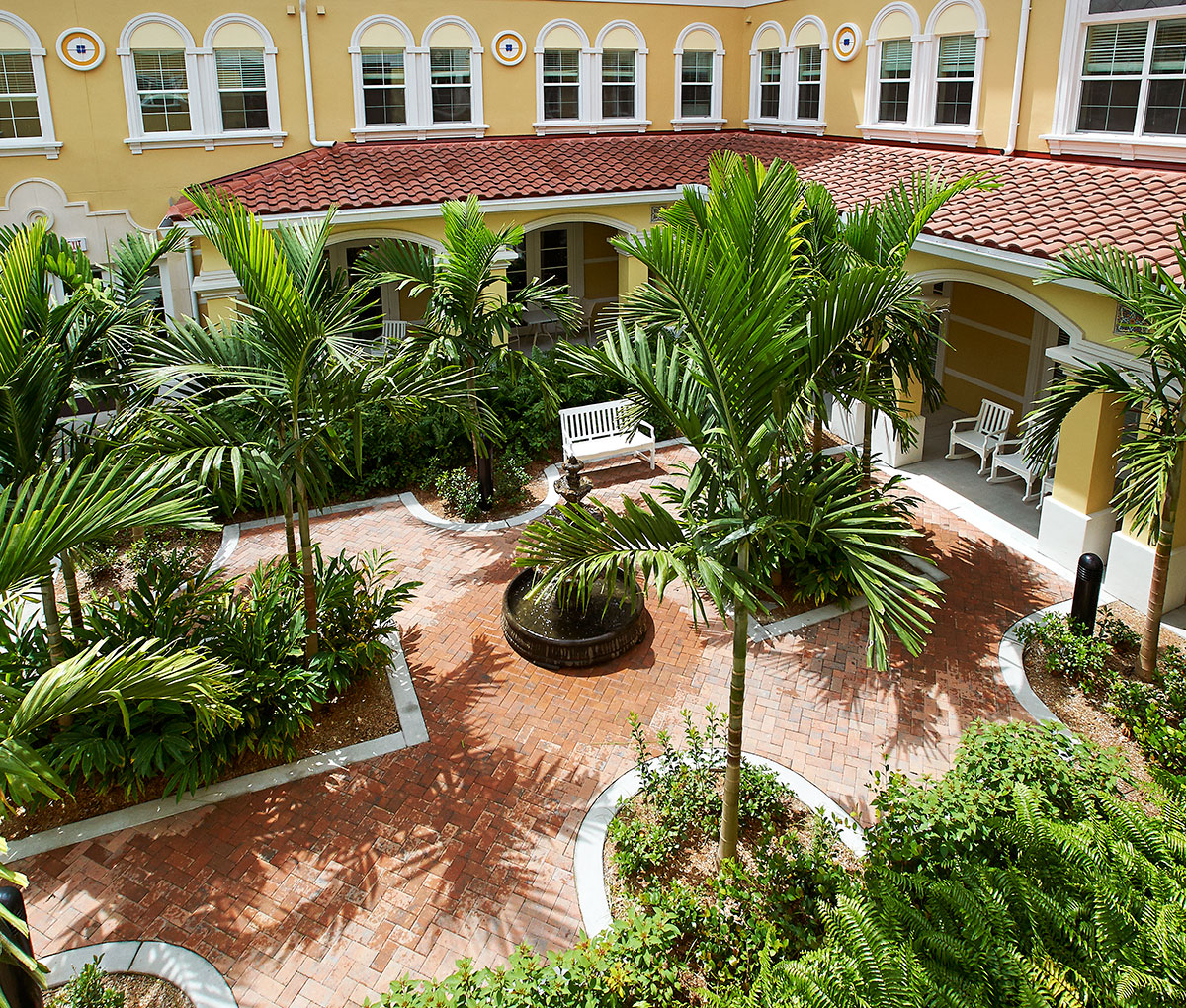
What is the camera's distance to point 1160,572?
7879 millimetres

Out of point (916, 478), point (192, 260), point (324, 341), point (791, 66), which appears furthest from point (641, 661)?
point (791, 66)

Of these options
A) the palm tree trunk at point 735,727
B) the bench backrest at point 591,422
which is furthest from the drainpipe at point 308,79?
the palm tree trunk at point 735,727

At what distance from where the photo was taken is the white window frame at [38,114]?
1462 centimetres

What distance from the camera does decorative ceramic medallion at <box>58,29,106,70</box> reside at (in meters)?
14.9

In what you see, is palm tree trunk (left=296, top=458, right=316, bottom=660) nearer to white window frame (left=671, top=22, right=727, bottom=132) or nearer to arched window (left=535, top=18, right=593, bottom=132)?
arched window (left=535, top=18, right=593, bottom=132)

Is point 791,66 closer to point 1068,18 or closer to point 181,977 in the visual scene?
point 1068,18

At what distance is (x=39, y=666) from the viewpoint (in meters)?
7.27

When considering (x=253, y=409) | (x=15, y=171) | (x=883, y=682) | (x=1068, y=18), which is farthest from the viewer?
(x=15, y=171)

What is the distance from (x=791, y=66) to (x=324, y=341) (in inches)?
564

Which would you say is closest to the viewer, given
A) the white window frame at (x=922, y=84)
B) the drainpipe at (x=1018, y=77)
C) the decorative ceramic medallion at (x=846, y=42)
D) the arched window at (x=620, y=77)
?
the drainpipe at (x=1018, y=77)

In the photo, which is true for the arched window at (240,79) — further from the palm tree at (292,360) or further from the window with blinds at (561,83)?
the palm tree at (292,360)

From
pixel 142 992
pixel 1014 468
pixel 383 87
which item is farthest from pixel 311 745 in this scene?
pixel 383 87

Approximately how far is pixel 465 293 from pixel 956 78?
877cm

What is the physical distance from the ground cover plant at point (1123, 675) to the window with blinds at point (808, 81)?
40.4 ft
